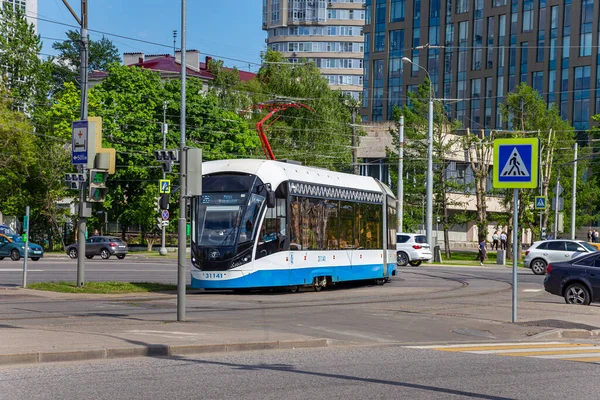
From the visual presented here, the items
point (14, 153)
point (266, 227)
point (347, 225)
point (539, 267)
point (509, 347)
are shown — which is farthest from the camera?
point (14, 153)

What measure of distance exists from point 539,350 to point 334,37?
14721 centimetres

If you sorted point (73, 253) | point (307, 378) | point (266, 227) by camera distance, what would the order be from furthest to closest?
1. point (73, 253)
2. point (266, 227)
3. point (307, 378)

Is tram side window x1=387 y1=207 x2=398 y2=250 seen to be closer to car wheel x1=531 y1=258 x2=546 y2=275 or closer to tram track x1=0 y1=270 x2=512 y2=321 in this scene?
tram track x1=0 y1=270 x2=512 y2=321

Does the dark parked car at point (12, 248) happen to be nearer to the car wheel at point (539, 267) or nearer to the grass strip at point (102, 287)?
the grass strip at point (102, 287)

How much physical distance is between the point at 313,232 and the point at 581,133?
74549 mm

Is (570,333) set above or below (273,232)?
below

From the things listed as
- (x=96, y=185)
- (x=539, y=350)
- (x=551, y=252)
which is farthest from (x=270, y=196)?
(x=551, y=252)

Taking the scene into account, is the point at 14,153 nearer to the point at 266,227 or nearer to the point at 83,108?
the point at 83,108

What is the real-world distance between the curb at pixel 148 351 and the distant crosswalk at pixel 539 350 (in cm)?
190

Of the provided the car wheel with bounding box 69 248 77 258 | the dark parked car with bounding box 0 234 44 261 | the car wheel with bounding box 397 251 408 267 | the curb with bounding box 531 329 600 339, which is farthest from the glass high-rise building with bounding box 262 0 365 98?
the curb with bounding box 531 329 600 339

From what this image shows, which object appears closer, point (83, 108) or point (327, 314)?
point (327, 314)

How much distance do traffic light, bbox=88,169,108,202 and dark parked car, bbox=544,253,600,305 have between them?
11.7 m

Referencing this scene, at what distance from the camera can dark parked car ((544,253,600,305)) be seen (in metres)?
23.2

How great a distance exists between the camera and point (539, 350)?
550 inches
